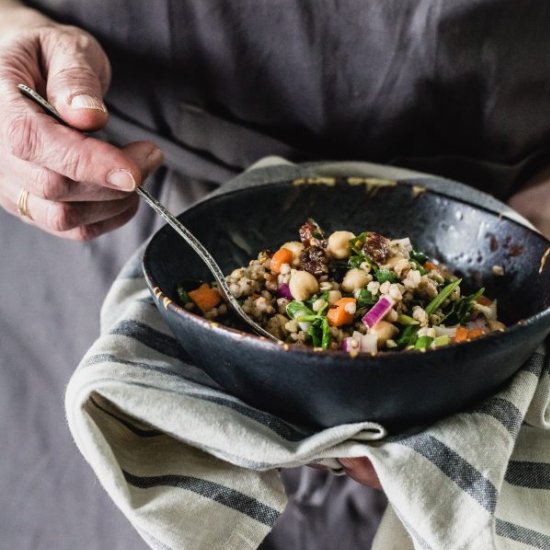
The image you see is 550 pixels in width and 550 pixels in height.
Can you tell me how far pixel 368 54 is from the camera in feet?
3.64

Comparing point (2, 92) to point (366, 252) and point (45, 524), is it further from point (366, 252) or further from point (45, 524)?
point (45, 524)

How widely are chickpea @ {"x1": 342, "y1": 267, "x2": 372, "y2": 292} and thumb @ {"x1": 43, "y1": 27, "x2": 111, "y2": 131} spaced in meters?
0.32

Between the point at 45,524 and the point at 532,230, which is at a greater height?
the point at 532,230

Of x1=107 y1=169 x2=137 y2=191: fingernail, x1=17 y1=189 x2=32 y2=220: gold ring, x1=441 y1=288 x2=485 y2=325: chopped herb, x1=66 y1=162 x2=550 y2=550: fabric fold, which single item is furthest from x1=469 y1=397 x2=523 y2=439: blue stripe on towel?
x1=17 y1=189 x2=32 y2=220: gold ring

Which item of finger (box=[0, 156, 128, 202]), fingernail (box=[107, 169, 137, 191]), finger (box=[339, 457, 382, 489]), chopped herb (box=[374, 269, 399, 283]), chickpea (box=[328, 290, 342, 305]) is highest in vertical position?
fingernail (box=[107, 169, 137, 191])

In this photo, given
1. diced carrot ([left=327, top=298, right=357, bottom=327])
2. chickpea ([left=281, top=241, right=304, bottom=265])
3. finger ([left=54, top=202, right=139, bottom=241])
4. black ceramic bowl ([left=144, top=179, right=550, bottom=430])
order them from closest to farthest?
black ceramic bowl ([left=144, top=179, right=550, bottom=430]) < diced carrot ([left=327, top=298, right=357, bottom=327]) < chickpea ([left=281, top=241, right=304, bottom=265]) < finger ([left=54, top=202, right=139, bottom=241])

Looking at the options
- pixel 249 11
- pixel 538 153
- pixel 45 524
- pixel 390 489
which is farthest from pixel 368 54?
pixel 45 524

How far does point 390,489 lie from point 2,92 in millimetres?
608

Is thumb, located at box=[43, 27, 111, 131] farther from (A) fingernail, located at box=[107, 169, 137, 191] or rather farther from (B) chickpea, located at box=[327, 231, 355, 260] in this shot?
(B) chickpea, located at box=[327, 231, 355, 260]

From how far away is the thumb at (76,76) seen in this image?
86 centimetres

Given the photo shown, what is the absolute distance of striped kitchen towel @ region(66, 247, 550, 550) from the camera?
28.8 inches

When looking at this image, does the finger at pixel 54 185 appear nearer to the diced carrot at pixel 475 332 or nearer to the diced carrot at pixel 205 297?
the diced carrot at pixel 205 297

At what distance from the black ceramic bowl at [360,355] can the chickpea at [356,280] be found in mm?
162

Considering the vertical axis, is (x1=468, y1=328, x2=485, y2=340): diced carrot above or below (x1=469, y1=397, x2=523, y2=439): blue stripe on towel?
above
